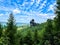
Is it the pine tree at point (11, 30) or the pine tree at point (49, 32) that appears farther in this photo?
the pine tree at point (49, 32)

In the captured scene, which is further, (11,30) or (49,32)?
(49,32)

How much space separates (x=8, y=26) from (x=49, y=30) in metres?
8.55

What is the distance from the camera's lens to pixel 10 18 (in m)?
56.5

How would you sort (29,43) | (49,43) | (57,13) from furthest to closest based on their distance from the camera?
(29,43), (49,43), (57,13)

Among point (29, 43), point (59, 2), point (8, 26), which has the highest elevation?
point (59, 2)

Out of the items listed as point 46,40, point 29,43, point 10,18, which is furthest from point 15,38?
point 29,43

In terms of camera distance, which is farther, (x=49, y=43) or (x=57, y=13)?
(x=49, y=43)

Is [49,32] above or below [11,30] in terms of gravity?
below

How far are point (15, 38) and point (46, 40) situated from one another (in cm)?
917

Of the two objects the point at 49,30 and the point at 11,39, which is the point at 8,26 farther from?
the point at 49,30

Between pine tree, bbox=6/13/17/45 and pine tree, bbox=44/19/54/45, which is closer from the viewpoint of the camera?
pine tree, bbox=6/13/17/45

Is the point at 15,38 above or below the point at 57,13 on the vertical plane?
below

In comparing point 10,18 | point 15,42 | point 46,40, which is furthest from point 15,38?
point 46,40

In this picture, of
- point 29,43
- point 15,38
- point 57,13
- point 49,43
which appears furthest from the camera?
point 29,43
